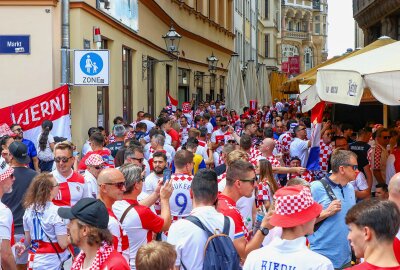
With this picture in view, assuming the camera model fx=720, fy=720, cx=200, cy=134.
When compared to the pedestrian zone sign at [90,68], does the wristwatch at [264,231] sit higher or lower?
lower

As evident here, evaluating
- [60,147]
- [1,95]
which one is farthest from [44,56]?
[60,147]

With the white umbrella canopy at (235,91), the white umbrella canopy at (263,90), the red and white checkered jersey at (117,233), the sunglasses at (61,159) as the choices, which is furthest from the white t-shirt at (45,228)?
the white umbrella canopy at (263,90)

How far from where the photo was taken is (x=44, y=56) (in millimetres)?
14070

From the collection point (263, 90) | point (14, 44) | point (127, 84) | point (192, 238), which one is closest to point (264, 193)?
point (192, 238)

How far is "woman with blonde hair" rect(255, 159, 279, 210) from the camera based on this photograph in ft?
26.1

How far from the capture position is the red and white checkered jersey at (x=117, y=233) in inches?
217

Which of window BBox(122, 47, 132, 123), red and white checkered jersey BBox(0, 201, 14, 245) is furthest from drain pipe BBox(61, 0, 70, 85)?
red and white checkered jersey BBox(0, 201, 14, 245)

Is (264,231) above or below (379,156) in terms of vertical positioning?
below

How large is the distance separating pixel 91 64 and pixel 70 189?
6156 mm

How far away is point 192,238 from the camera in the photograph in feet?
17.4

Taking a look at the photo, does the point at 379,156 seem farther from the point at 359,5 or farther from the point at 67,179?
the point at 359,5

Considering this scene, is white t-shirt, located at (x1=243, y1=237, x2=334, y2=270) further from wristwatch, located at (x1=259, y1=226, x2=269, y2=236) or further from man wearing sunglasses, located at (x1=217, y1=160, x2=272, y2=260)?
man wearing sunglasses, located at (x1=217, y1=160, x2=272, y2=260)

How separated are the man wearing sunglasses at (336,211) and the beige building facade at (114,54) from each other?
843 centimetres

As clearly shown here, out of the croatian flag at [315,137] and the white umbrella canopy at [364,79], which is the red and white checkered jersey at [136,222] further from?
the croatian flag at [315,137]
